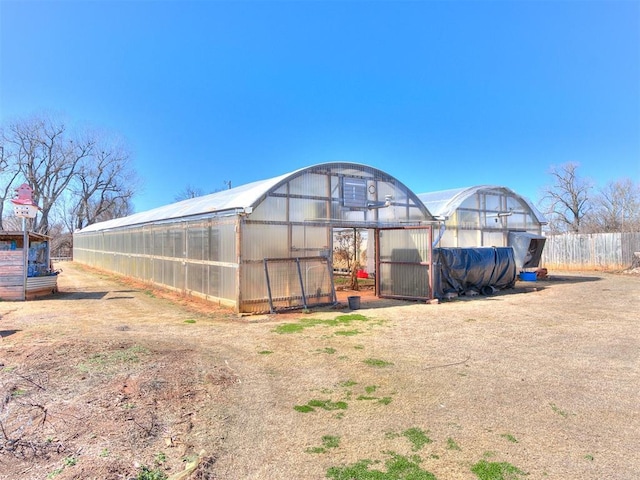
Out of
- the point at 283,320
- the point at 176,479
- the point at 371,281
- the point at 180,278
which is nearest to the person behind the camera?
the point at 176,479

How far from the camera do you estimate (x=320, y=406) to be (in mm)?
4520

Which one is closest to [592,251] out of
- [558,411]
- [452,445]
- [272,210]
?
[272,210]

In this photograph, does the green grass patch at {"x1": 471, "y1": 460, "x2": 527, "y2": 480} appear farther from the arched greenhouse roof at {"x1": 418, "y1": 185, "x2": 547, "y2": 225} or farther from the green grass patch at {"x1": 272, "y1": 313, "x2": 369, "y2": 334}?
the arched greenhouse roof at {"x1": 418, "y1": 185, "x2": 547, "y2": 225}

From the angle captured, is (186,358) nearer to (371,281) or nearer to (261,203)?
(261,203)

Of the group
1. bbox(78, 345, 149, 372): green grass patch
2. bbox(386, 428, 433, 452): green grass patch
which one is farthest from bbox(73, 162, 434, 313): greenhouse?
bbox(386, 428, 433, 452): green grass patch

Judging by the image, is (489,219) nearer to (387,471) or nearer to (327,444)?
(327,444)

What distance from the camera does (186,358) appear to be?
625 centimetres

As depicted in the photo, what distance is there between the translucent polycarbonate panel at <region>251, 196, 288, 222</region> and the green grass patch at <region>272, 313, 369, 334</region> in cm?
291

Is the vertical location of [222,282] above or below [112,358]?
above

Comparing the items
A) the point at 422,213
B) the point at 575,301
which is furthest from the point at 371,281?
the point at 575,301

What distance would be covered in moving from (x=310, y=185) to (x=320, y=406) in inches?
313

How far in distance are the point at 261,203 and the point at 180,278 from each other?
521 cm

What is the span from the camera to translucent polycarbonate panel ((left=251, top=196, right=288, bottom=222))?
1048 cm

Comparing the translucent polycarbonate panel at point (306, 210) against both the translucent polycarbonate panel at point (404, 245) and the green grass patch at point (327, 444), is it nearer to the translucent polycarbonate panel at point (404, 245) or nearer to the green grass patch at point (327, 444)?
the translucent polycarbonate panel at point (404, 245)
